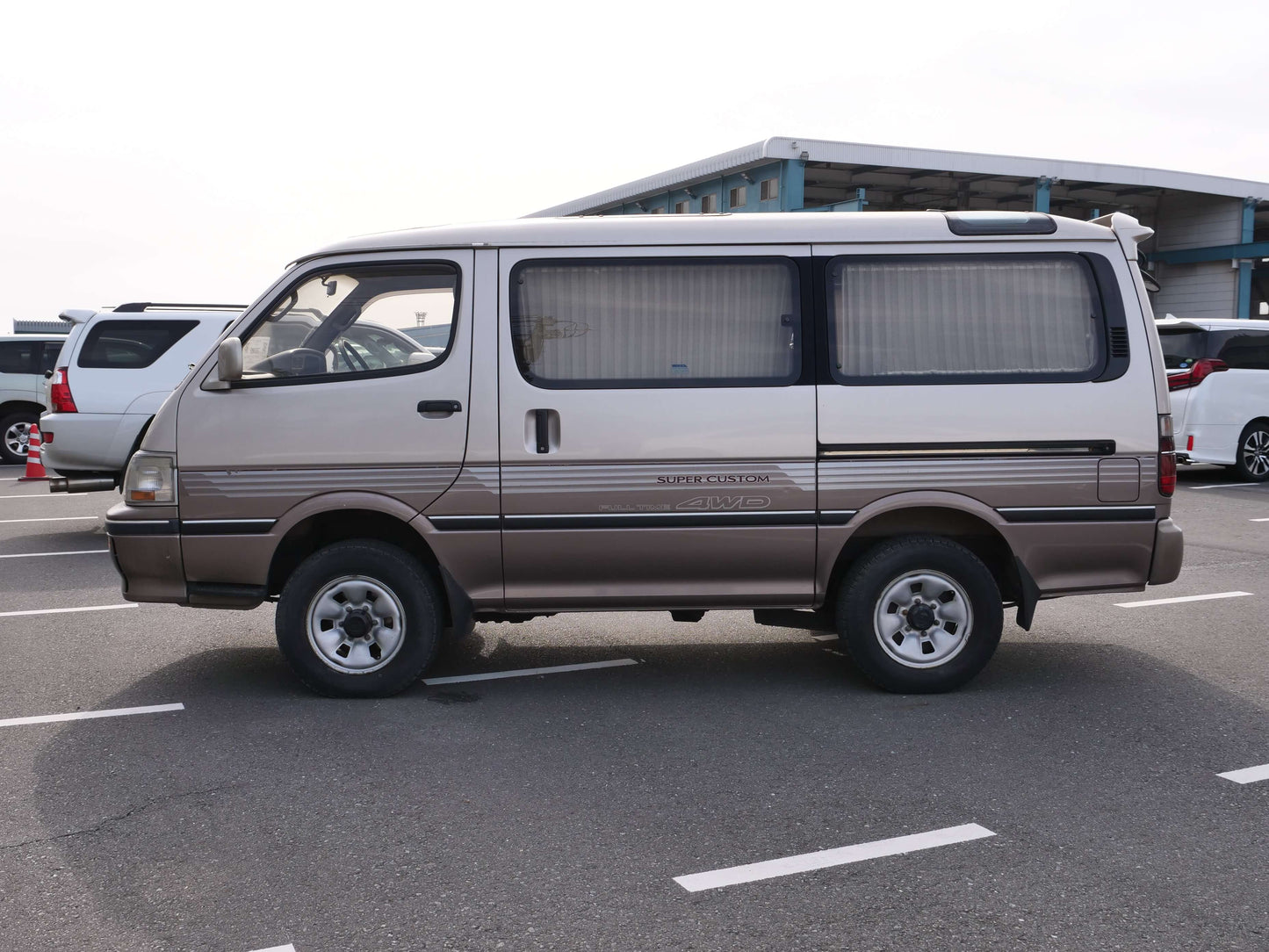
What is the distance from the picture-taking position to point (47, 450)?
11.0m

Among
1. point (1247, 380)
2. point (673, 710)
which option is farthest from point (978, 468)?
point (1247, 380)

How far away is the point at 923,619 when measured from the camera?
5500 millimetres

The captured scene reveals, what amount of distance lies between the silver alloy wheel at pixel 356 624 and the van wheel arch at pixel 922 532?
2.06 m

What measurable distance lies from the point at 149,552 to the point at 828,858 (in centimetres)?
350

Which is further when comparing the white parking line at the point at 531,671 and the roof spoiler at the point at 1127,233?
the white parking line at the point at 531,671

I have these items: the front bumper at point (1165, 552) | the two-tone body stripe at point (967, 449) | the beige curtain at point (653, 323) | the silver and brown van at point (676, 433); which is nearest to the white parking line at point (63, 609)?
the silver and brown van at point (676, 433)

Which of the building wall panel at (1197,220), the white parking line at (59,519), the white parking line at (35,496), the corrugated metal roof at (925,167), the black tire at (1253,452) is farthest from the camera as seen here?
the building wall panel at (1197,220)

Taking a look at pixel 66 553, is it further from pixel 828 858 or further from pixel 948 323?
pixel 828 858

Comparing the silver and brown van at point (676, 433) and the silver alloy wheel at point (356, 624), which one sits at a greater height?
the silver and brown van at point (676, 433)

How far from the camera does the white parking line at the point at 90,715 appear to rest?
16.9 ft

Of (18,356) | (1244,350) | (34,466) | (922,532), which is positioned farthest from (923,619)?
(18,356)

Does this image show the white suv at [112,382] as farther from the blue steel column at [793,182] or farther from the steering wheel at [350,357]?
the blue steel column at [793,182]

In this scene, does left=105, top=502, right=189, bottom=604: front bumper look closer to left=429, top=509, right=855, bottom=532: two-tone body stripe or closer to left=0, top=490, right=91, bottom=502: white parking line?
left=429, top=509, right=855, bottom=532: two-tone body stripe

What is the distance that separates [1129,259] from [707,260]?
199 centimetres
